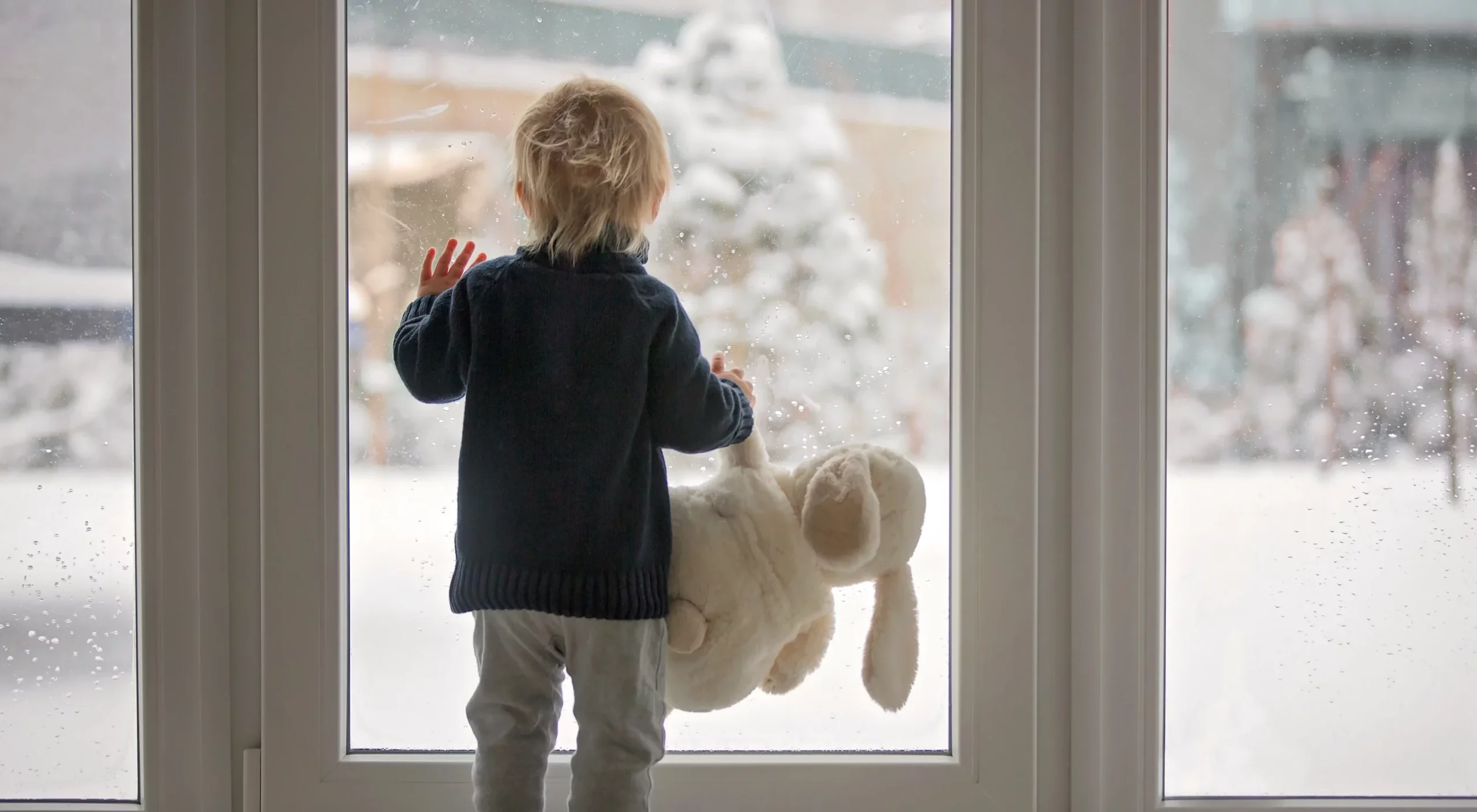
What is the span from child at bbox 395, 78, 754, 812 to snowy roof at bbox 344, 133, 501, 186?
217mm

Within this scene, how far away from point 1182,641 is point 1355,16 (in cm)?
78

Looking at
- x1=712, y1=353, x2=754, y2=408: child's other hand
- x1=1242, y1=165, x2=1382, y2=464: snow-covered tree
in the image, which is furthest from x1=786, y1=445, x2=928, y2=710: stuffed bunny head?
x1=1242, y1=165, x2=1382, y2=464: snow-covered tree

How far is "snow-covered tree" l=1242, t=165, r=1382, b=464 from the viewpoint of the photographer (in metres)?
1.16

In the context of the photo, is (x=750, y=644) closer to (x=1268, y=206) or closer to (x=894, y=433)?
(x=894, y=433)

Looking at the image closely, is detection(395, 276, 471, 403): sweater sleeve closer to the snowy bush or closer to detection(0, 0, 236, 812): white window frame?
detection(0, 0, 236, 812): white window frame

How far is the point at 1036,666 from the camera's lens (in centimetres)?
114

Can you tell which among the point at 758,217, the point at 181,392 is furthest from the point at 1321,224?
the point at 181,392

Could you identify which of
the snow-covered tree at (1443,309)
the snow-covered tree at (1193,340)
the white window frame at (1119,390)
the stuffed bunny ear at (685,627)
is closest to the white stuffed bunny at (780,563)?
the stuffed bunny ear at (685,627)

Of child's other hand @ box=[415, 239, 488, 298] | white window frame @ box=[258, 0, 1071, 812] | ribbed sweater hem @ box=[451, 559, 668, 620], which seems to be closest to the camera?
ribbed sweater hem @ box=[451, 559, 668, 620]

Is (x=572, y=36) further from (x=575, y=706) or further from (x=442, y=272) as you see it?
(x=575, y=706)

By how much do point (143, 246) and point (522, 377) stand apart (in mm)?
537

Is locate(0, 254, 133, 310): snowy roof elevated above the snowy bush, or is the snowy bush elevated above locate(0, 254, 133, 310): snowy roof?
locate(0, 254, 133, 310): snowy roof

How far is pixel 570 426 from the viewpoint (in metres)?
0.89

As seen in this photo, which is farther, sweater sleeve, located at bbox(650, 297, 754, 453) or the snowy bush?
the snowy bush
